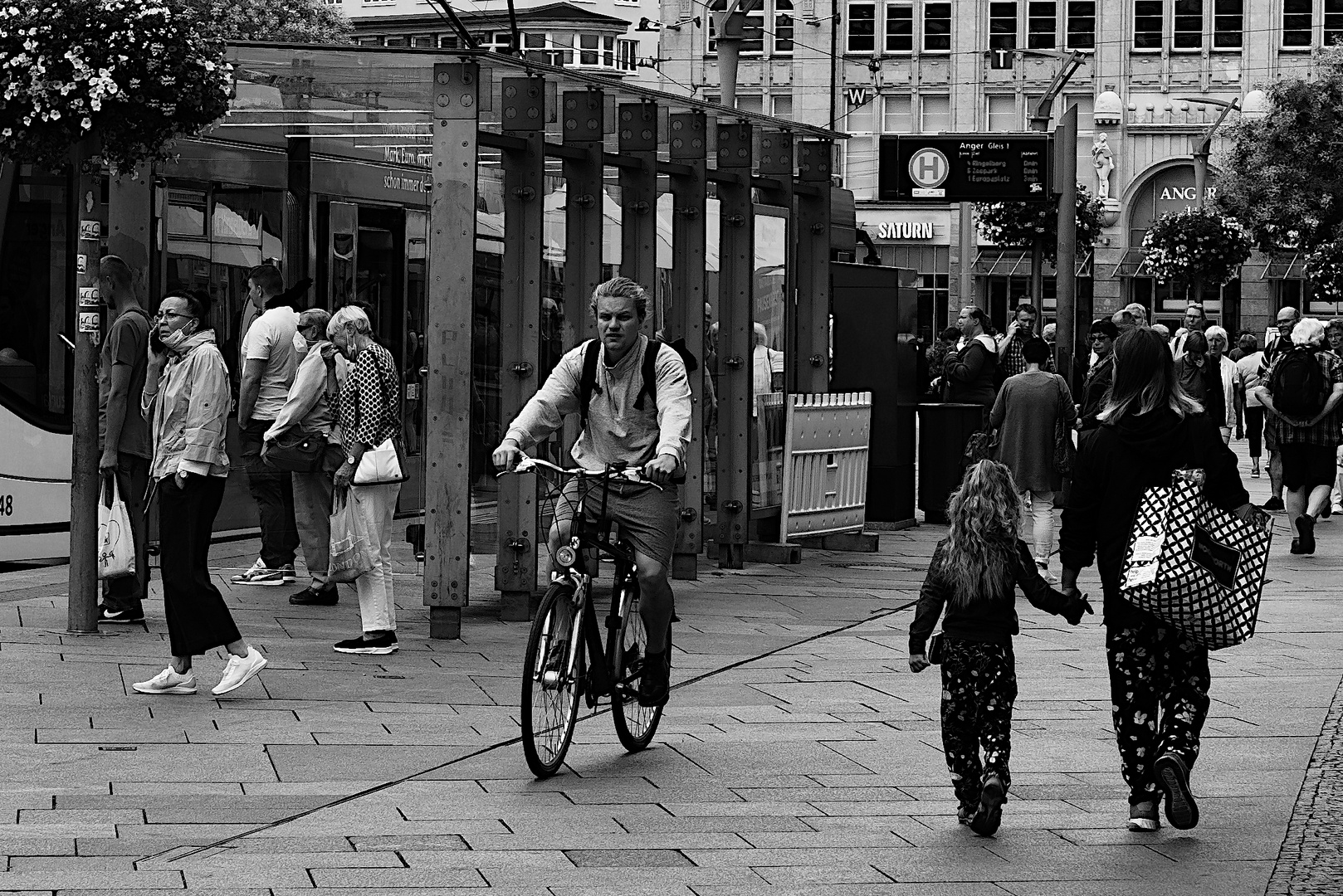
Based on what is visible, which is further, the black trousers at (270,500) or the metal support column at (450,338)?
the black trousers at (270,500)

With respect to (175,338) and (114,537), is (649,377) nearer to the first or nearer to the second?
(175,338)

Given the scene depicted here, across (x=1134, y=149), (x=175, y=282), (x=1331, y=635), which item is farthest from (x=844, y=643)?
(x=1134, y=149)

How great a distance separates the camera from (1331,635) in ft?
36.8

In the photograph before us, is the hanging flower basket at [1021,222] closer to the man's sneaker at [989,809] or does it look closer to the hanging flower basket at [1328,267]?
the hanging flower basket at [1328,267]

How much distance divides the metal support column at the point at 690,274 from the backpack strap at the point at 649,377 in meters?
5.61

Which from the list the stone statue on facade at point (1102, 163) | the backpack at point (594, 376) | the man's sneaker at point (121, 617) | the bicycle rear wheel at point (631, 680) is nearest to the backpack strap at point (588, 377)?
the backpack at point (594, 376)

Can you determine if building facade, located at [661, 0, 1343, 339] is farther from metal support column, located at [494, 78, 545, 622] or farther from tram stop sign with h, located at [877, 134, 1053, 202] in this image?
metal support column, located at [494, 78, 545, 622]

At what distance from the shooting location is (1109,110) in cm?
6419

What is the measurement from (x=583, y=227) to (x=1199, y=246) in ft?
142

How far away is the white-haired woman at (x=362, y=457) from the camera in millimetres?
9977

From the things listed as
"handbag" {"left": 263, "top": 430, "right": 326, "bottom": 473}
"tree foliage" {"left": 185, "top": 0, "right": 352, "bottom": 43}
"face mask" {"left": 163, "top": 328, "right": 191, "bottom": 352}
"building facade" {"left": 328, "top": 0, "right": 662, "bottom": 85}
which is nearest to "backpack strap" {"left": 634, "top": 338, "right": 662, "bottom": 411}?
"face mask" {"left": 163, "top": 328, "right": 191, "bottom": 352}

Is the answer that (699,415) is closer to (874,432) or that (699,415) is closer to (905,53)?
(874,432)

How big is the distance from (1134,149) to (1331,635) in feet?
182

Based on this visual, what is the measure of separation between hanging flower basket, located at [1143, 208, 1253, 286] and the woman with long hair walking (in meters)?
47.7
